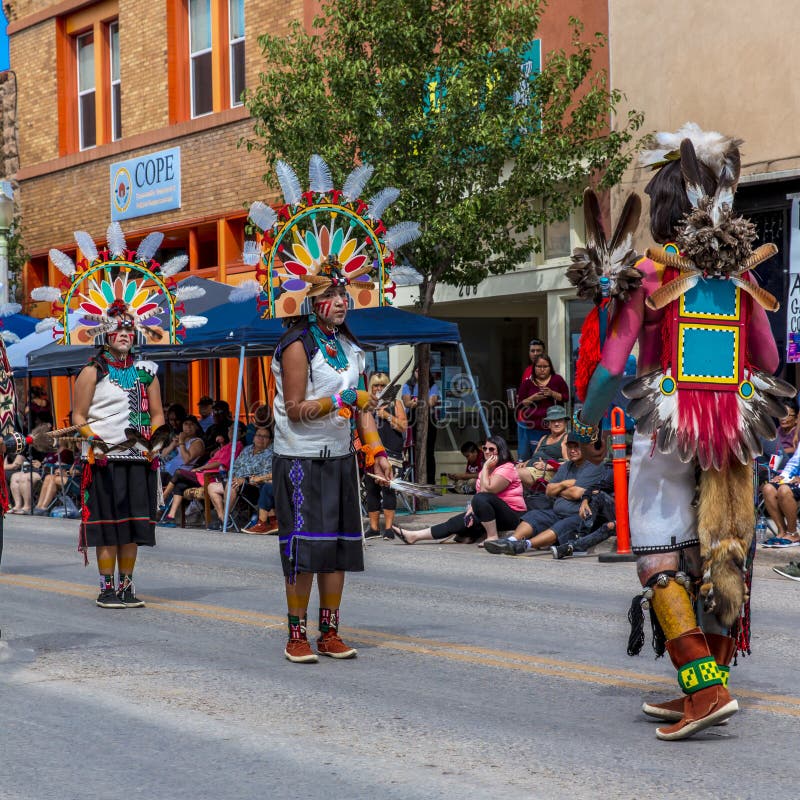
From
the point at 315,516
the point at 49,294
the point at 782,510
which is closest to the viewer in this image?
the point at 315,516

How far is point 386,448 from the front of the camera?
55.3 feet

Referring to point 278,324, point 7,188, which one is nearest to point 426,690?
point 278,324

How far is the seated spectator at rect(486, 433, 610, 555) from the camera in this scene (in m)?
13.9

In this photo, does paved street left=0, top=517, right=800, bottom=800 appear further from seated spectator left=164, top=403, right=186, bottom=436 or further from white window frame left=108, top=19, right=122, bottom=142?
white window frame left=108, top=19, right=122, bottom=142

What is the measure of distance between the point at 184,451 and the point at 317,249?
11.5 meters

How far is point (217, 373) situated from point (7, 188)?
309 inches

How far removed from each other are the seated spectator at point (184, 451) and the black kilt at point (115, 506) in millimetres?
8760

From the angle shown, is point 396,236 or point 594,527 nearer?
point 396,236

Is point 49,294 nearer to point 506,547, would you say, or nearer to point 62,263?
point 62,263

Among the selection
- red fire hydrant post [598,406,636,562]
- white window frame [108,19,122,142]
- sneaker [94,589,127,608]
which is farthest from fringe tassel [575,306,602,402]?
white window frame [108,19,122,142]

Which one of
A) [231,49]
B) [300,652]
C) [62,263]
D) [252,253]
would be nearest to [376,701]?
[300,652]

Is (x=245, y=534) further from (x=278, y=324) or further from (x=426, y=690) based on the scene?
(x=426, y=690)

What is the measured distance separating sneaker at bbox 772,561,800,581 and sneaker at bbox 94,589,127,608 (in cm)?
543

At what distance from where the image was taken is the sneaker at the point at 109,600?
385 inches
